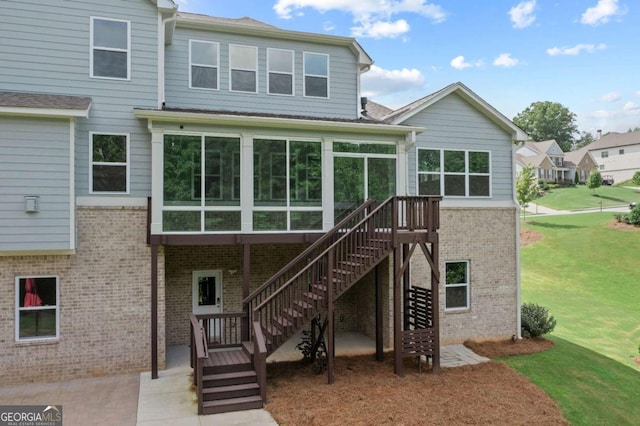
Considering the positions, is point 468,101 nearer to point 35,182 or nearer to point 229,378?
point 229,378

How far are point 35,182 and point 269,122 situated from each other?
16.2ft

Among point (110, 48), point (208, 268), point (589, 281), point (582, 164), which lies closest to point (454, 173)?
point (208, 268)

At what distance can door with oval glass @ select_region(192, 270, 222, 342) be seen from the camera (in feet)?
38.1

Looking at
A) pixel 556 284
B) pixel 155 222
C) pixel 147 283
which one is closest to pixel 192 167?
pixel 155 222

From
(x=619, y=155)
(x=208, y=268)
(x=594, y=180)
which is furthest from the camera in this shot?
(x=619, y=155)

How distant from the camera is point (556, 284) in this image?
77.7 feet

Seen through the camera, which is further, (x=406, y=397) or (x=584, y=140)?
(x=584, y=140)

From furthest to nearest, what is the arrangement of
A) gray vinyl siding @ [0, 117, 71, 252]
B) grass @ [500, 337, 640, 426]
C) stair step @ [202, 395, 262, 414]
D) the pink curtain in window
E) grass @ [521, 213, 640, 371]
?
grass @ [521, 213, 640, 371]
the pink curtain in window
gray vinyl siding @ [0, 117, 71, 252]
grass @ [500, 337, 640, 426]
stair step @ [202, 395, 262, 414]

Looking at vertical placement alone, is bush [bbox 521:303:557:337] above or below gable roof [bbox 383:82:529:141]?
below

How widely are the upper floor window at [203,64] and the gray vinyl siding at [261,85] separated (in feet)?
0.36

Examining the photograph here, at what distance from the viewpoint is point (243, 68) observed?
38.3 ft

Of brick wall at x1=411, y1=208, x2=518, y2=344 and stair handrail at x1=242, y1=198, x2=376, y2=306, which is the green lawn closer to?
brick wall at x1=411, y1=208, x2=518, y2=344

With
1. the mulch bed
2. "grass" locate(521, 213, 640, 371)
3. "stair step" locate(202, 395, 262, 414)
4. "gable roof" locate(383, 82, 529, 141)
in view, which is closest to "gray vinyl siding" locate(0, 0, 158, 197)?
→ "stair step" locate(202, 395, 262, 414)

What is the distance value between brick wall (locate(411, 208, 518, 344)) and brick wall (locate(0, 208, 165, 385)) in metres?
7.04
